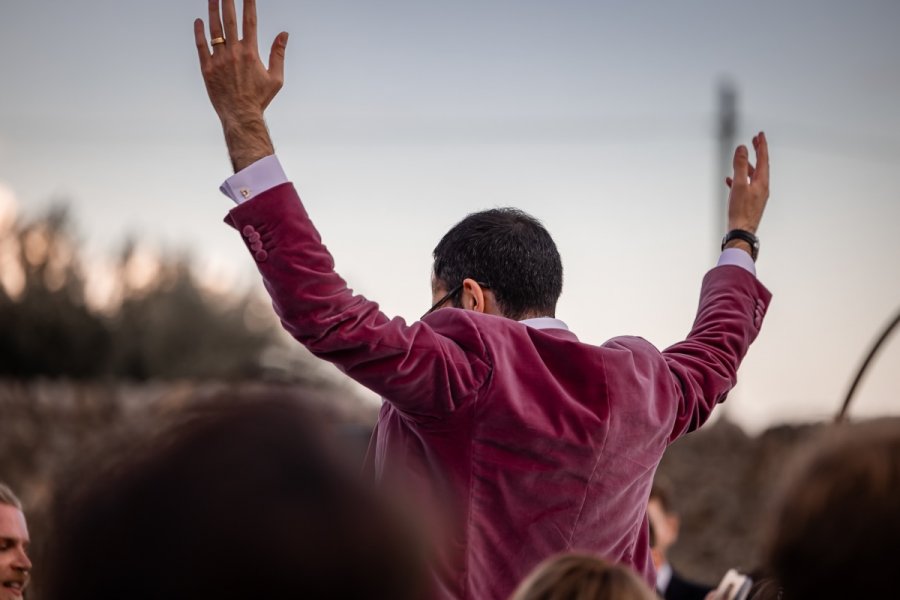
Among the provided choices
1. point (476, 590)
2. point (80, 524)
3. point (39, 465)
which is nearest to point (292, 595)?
point (80, 524)

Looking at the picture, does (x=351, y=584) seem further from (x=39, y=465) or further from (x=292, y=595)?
(x=39, y=465)

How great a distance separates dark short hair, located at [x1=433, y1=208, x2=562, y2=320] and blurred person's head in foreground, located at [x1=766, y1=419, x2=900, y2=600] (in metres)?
1.48

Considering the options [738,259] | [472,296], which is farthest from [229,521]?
[738,259]

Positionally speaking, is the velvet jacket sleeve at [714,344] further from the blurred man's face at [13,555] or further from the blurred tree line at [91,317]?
the blurred tree line at [91,317]

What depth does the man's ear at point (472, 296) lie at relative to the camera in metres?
2.63

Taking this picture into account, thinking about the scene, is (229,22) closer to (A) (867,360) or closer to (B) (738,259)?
(B) (738,259)

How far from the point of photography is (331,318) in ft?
7.25

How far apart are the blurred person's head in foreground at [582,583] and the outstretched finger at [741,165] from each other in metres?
1.95

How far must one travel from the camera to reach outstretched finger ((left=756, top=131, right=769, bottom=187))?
3289 millimetres

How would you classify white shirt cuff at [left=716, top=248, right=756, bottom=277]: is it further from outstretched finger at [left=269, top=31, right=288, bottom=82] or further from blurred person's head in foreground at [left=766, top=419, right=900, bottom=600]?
blurred person's head in foreground at [left=766, top=419, right=900, bottom=600]

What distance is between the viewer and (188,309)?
3047 cm

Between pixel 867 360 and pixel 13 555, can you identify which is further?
pixel 867 360

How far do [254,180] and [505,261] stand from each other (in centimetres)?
64

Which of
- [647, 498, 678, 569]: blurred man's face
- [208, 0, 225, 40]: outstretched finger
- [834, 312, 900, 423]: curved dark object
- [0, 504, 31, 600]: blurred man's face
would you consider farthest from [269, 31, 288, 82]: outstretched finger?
[647, 498, 678, 569]: blurred man's face
